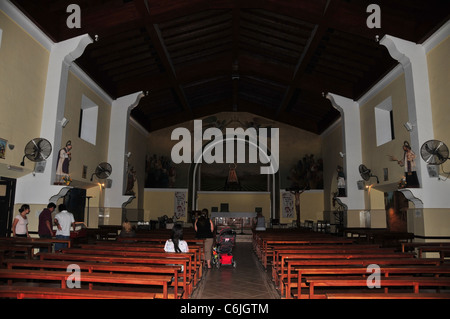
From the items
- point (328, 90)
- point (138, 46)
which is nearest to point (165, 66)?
point (138, 46)

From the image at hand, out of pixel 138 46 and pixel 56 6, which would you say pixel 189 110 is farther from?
pixel 56 6

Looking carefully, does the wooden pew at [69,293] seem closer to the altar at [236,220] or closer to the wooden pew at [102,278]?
the wooden pew at [102,278]

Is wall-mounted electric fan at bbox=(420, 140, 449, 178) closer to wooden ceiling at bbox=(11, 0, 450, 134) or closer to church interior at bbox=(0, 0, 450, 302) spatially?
Answer: church interior at bbox=(0, 0, 450, 302)

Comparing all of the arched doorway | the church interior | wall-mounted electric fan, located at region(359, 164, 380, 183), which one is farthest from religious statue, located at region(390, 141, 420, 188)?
the arched doorway

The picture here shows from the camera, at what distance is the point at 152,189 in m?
19.9

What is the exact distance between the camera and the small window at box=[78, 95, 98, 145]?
12281 millimetres

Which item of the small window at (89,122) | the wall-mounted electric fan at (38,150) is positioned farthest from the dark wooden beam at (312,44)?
the wall-mounted electric fan at (38,150)

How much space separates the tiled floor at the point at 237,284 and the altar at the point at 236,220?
1020cm

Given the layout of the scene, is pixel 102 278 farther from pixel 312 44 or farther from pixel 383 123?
pixel 383 123

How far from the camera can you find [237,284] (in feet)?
20.4

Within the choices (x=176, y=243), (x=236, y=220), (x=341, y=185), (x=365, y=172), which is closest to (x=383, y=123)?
(x=365, y=172)

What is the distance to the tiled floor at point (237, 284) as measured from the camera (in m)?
5.39

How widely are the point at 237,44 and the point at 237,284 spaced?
9674 millimetres

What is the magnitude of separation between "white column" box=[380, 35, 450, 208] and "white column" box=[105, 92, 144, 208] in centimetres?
957
